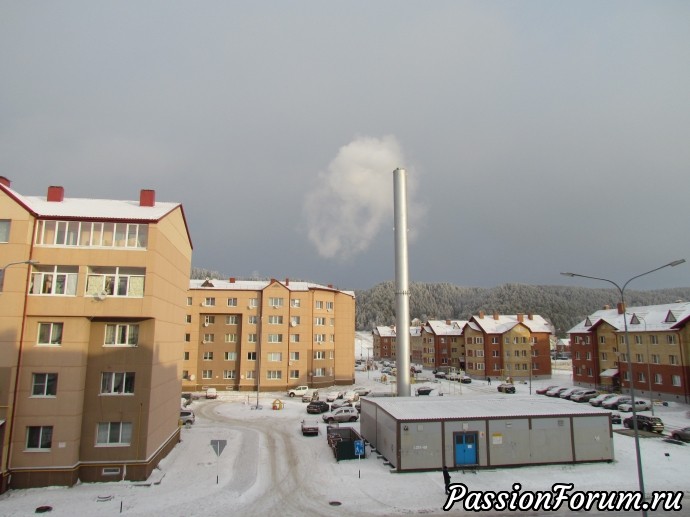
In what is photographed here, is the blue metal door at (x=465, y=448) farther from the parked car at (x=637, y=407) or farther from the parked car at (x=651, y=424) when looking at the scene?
the parked car at (x=637, y=407)

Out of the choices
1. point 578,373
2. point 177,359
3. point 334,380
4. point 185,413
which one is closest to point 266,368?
point 334,380

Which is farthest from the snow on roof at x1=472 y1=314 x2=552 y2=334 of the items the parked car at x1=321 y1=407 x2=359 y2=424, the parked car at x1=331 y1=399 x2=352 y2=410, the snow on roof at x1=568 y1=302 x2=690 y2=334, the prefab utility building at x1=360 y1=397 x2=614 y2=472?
the prefab utility building at x1=360 y1=397 x2=614 y2=472

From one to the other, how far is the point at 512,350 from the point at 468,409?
210 ft

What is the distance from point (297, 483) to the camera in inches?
1117

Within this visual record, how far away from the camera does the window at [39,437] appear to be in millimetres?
27094

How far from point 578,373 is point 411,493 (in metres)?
65.6

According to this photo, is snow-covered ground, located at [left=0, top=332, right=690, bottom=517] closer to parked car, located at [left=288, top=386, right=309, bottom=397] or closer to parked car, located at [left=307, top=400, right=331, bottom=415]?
parked car, located at [left=307, top=400, right=331, bottom=415]

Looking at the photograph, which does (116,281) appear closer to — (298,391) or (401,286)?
(401,286)

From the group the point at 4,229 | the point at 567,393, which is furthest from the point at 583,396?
the point at 4,229

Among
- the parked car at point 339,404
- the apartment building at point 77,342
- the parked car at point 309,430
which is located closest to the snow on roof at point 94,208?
the apartment building at point 77,342

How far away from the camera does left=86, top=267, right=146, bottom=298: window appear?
94.8ft

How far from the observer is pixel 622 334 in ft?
235

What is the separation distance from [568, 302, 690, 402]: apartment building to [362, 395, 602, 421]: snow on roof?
868 inches

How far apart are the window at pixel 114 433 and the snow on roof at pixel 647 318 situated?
61781mm
